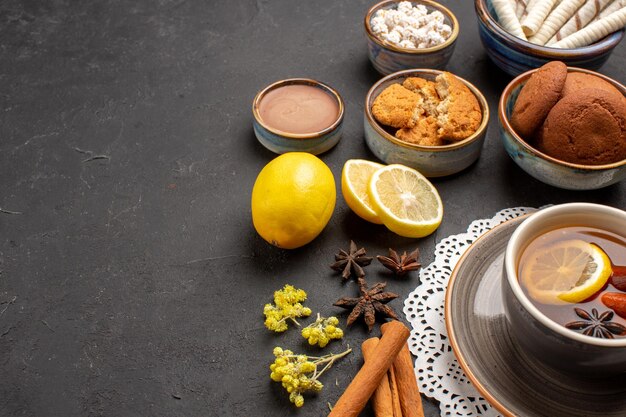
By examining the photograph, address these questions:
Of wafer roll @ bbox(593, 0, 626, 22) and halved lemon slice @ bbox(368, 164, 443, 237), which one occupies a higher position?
wafer roll @ bbox(593, 0, 626, 22)

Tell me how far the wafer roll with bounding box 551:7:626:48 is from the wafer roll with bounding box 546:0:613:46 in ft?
0.21

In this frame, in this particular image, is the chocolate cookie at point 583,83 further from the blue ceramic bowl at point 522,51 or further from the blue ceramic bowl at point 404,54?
the blue ceramic bowl at point 404,54

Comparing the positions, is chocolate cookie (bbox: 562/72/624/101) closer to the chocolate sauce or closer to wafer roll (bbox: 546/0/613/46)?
wafer roll (bbox: 546/0/613/46)

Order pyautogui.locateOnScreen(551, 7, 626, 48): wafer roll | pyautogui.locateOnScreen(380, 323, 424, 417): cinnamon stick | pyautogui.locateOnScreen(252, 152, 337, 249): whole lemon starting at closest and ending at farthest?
pyautogui.locateOnScreen(380, 323, 424, 417): cinnamon stick → pyautogui.locateOnScreen(252, 152, 337, 249): whole lemon → pyautogui.locateOnScreen(551, 7, 626, 48): wafer roll

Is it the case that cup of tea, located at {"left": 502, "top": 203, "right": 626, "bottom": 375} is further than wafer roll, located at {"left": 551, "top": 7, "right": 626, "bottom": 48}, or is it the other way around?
wafer roll, located at {"left": 551, "top": 7, "right": 626, "bottom": 48}

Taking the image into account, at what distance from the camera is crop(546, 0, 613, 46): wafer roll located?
7.90 ft

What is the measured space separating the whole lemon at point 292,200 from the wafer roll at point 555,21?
104cm

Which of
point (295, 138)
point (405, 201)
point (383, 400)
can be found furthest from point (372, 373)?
point (295, 138)

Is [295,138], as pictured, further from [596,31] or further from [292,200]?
[596,31]

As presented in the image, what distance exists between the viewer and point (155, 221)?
2094 millimetres

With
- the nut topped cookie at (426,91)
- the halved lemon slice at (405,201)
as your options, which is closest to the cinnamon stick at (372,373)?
the halved lemon slice at (405,201)

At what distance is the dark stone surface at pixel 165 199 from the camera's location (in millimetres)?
1737

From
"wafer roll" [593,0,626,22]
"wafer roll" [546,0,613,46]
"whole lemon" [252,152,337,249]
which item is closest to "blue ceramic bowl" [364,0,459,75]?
"wafer roll" [546,0,613,46]

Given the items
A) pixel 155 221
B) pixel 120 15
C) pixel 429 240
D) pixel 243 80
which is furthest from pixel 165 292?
pixel 120 15
